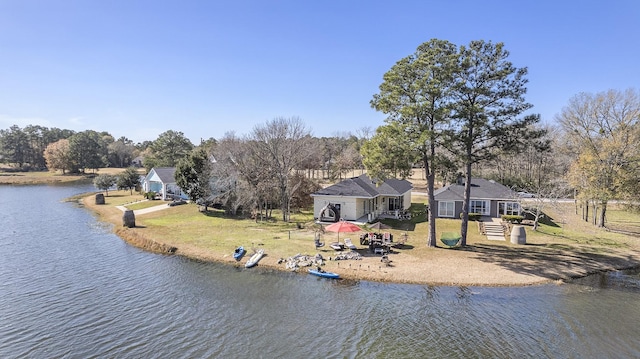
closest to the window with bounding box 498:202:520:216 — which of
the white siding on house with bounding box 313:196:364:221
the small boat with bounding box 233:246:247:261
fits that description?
the white siding on house with bounding box 313:196:364:221

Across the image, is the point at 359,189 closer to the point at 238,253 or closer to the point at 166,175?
the point at 238,253

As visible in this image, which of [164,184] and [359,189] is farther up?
[359,189]

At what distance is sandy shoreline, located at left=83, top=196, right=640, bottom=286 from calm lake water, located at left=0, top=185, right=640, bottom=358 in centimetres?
87

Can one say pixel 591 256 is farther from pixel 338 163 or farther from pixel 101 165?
pixel 101 165

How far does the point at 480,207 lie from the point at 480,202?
542mm

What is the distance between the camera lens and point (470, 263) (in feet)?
76.1

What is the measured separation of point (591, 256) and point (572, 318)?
11260mm

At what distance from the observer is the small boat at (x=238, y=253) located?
24.5 metres

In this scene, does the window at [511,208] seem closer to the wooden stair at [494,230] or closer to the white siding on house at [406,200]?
the wooden stair at [494,230]

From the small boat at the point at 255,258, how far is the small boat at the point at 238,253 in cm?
80

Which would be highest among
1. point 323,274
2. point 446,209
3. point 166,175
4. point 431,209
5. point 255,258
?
point 166,175

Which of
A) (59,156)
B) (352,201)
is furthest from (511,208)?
(59,156)

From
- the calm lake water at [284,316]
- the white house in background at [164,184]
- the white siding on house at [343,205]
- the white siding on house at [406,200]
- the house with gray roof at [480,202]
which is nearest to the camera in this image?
the calm lake water at [284,316]

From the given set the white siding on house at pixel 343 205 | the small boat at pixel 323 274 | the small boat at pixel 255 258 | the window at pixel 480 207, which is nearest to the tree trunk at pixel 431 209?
the small boat at pixel 323 274
